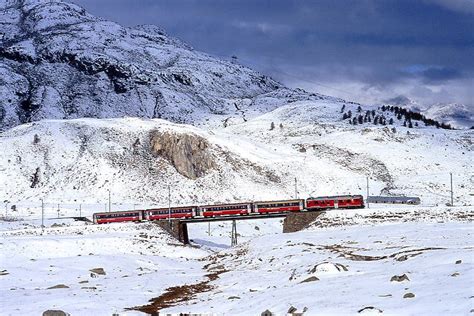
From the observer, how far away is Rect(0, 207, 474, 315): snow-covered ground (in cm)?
1591

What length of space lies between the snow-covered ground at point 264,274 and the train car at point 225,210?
15297 millimetres

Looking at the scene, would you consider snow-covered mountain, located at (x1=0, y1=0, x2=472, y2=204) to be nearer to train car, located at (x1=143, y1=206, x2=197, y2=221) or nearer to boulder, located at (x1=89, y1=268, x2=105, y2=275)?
train car, located at (x1=143, y1=206, x2=197, y2=221)

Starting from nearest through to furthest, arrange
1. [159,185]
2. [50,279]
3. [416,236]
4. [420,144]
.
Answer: [50,279], [416,236], [159,185], [420,144]

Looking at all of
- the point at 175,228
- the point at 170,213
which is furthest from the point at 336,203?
the point at 170,213

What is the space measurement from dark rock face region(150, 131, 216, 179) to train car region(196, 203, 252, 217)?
41.2 metres

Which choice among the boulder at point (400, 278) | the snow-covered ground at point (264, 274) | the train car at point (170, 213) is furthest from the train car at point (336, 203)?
the boulder at point (400, 278)

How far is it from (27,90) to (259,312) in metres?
188

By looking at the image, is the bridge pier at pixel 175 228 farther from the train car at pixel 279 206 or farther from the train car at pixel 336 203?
the train car at pixel 336 203

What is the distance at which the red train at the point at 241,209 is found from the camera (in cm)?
7069

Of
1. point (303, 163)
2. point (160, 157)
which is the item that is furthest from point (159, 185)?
point (303, 163)

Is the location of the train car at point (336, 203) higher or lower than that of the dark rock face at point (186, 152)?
lower

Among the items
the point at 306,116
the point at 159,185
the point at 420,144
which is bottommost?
the point at 159,185

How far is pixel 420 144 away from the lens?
133250 mm

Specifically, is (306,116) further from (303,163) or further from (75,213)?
(75,213)
